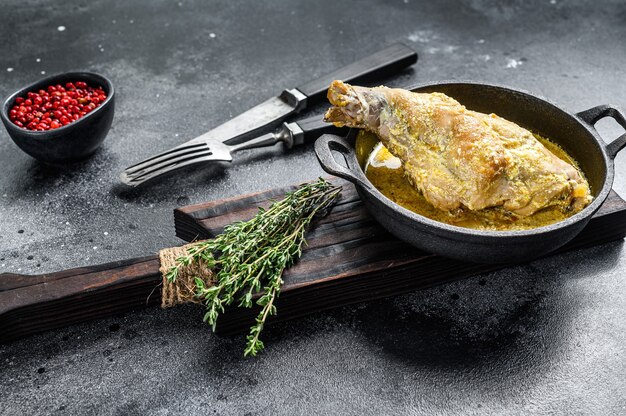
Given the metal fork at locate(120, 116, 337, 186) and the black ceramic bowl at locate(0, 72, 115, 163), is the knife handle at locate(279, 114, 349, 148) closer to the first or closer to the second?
the metal fork at locate(120, 116, 337, 186)

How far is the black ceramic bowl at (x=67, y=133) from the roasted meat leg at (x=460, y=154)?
1086 mm

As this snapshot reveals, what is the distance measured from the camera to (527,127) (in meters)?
2.68

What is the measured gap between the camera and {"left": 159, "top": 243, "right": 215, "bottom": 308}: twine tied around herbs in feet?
7.43

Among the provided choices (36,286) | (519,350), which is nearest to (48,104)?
(36,286)

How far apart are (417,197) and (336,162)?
1.21 feet

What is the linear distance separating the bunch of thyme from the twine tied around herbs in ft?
0.08

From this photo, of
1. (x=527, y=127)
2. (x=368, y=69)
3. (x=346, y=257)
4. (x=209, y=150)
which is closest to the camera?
(x=346, y=257)

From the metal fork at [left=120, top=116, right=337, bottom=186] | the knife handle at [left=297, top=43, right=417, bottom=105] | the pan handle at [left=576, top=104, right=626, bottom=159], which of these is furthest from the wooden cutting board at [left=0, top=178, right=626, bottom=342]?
the knife handle at [left=297, top=43, right=417, bottom=105]

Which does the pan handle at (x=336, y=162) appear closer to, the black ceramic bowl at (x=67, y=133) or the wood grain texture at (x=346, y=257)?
the wood grain texture at (x=346, y=257)

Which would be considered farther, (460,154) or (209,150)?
(209,150)

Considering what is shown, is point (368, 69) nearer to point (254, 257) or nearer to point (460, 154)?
point (460, 154)

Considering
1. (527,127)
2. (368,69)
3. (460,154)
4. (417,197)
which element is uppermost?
(460,154)

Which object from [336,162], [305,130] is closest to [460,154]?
[336,162]

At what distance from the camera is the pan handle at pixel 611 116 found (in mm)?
2406
